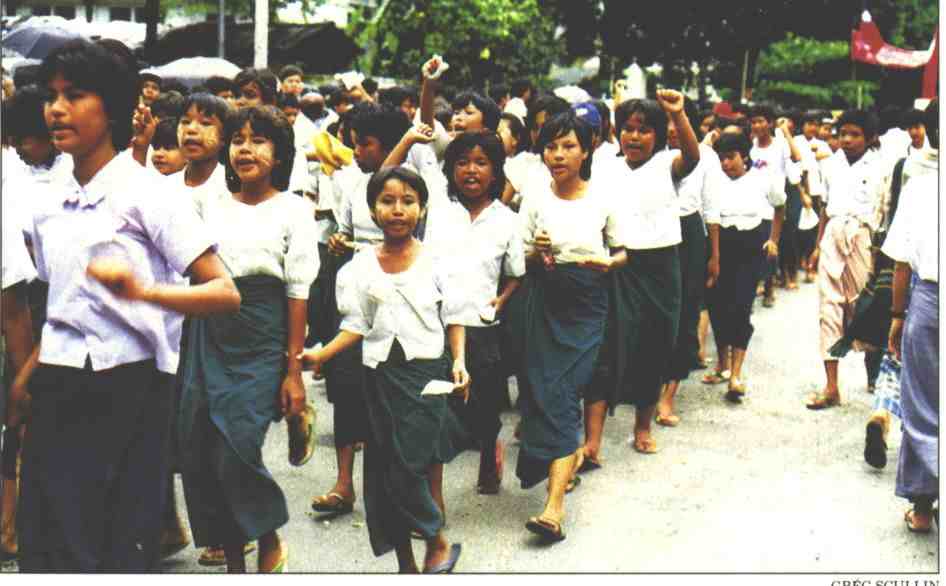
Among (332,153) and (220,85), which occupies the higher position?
(220,85)

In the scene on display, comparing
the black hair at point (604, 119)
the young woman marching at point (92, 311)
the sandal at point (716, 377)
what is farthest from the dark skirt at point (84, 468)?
the sandal at point (716, 377)

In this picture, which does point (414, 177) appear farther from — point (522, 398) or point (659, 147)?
point (659, 147)

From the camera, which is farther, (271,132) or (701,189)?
(701,189)

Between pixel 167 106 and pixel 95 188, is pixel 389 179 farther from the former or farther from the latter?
pixel 167 106

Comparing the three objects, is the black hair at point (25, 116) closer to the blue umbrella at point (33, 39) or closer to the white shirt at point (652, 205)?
the white shirt at point (652, 205)

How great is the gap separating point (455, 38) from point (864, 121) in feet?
30.8

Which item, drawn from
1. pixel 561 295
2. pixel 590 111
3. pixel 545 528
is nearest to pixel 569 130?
pixel 561 295

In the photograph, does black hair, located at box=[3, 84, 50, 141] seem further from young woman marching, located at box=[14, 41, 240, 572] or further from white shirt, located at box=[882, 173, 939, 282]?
white shirt, located at box=[882, 173, 939, 282]

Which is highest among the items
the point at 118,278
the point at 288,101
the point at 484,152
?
the point at 288,101

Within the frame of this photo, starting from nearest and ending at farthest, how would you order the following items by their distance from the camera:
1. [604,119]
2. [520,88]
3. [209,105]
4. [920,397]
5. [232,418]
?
[232,418]
[209,105]
[920,397]
[604,119]
[520,88]

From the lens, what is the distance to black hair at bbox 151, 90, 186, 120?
19.3 feet

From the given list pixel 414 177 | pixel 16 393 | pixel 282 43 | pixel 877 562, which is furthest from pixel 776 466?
pixel 282 43

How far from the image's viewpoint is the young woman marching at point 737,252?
8.19 metres

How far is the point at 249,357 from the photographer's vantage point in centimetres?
442
